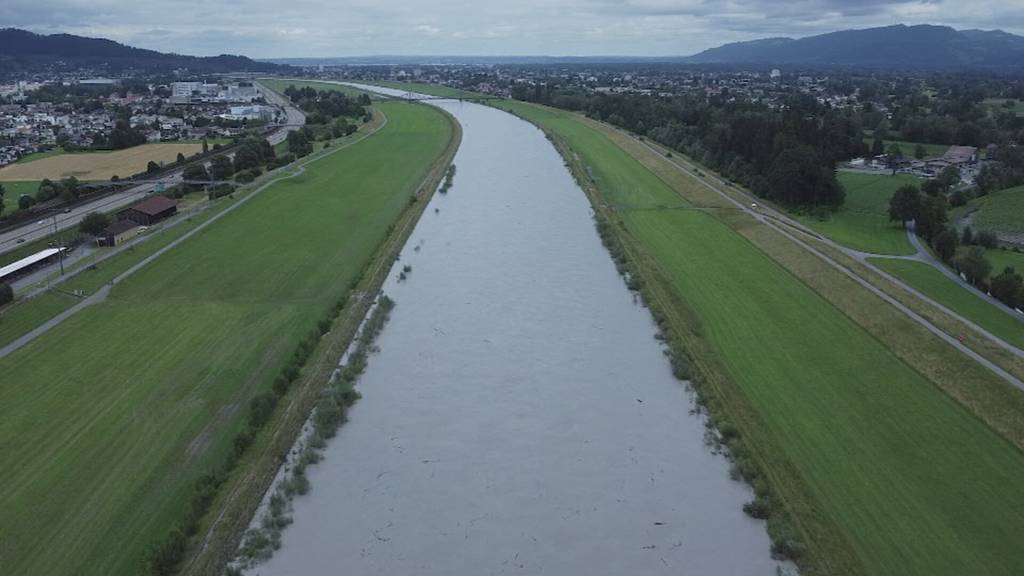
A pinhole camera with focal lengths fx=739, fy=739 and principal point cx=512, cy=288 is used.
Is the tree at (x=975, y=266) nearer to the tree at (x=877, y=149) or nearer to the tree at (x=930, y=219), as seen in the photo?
the tree at (x=930, y=219)

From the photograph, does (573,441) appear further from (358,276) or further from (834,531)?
(358,276)

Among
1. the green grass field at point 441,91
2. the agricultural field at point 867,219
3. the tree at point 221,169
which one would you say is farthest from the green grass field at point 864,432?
the green grass field at point 441,91

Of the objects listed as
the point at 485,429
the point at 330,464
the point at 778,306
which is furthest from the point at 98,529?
the point at 778,306

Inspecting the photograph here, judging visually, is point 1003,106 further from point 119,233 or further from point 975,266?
point 119,233

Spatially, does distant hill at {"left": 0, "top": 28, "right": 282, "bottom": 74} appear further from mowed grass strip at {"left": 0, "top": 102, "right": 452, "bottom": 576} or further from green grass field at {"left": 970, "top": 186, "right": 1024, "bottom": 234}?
green grass field at {"left": 970, "top": 186, "right": 1024, "bottom": 234}

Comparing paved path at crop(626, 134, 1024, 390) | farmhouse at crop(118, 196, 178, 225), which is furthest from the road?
paved path at crop(626, 134, 1024, 390)
